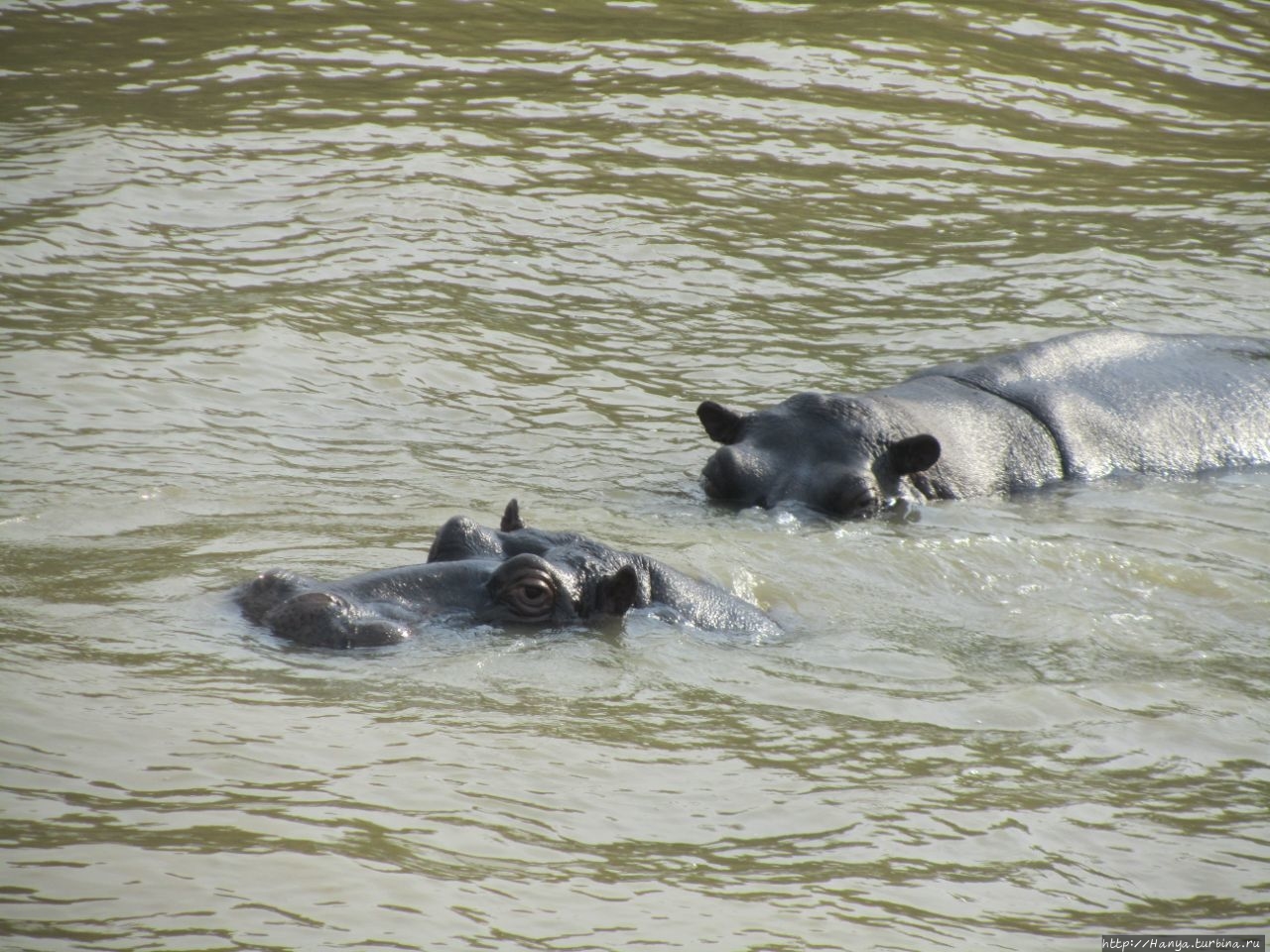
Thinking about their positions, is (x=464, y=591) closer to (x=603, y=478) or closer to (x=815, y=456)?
(x=603, y=478)

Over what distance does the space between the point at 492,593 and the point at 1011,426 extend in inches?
165

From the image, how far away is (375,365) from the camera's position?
393 inches

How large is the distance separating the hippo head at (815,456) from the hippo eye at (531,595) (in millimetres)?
2549

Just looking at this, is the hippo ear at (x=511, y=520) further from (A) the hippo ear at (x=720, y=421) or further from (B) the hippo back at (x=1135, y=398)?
(B) the hippo back at (x=1135, y=398)

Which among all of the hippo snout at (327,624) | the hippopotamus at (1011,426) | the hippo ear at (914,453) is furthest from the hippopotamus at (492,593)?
the hippo ear at (914,453)

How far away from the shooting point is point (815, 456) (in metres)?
8.64

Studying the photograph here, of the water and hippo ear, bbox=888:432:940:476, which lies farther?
hippo ear, bbox=888:432:940:476

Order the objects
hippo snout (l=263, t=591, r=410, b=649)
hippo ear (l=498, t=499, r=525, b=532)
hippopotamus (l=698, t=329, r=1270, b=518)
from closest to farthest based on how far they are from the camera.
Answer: hippo snout (l=263, t=591, r=410, b=649) < hippo ear (l=498, t=499, r=525, b=532) < hippopotamus (l=698, t=329, r=1270, b=518)

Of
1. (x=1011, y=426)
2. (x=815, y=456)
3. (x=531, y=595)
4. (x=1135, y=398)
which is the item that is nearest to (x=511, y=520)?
(x=531, y=595)

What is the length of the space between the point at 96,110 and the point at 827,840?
10.5 metres

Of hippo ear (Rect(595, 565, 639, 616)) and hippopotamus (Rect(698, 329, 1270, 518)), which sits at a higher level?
hippo ear (Rect(595, 565, 639, 616))

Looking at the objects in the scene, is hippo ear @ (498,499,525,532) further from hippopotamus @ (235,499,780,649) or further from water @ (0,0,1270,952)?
water @ (0,0,1270,952)

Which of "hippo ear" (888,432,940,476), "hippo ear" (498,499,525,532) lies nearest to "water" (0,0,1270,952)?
"hippo ear" (888,432,940,476)

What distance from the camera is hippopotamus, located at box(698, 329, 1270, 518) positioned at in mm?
8539
